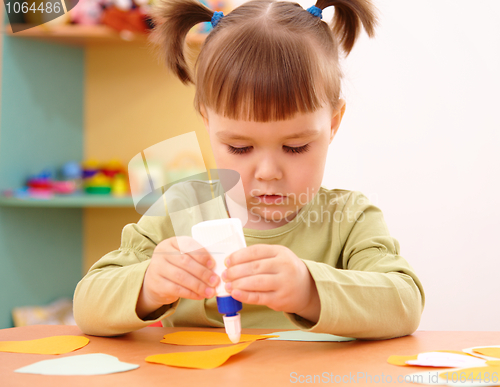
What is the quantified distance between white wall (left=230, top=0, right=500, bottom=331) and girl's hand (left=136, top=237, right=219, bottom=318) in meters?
1.10

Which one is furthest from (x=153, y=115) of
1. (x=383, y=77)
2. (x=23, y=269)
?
(x=383, y=77)

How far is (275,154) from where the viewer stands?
2.06 feet

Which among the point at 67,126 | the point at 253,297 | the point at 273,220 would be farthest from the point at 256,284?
the point at 67,126

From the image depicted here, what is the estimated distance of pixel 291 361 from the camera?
0.44m

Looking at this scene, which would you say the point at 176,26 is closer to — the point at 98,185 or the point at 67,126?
the point at 98,185

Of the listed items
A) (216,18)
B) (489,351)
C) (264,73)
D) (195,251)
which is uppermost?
(216,18)

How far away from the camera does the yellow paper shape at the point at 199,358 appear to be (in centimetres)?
42

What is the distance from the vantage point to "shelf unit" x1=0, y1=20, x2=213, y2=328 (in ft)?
4.91

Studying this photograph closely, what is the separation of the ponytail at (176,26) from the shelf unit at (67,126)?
2.10 feet

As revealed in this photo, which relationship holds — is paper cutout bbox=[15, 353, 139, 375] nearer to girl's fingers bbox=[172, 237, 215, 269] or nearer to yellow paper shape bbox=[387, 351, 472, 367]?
girl's fingers bbox=[172, 237, 215, 269]

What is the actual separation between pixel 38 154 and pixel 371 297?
1334 millimetres

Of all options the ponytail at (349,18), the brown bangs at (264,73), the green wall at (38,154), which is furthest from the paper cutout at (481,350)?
the green wall at (38,154)

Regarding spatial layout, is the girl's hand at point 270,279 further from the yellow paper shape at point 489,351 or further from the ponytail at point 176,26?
the ponytail at point 176,26

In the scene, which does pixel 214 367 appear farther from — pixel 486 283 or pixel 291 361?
pixel 486 283
